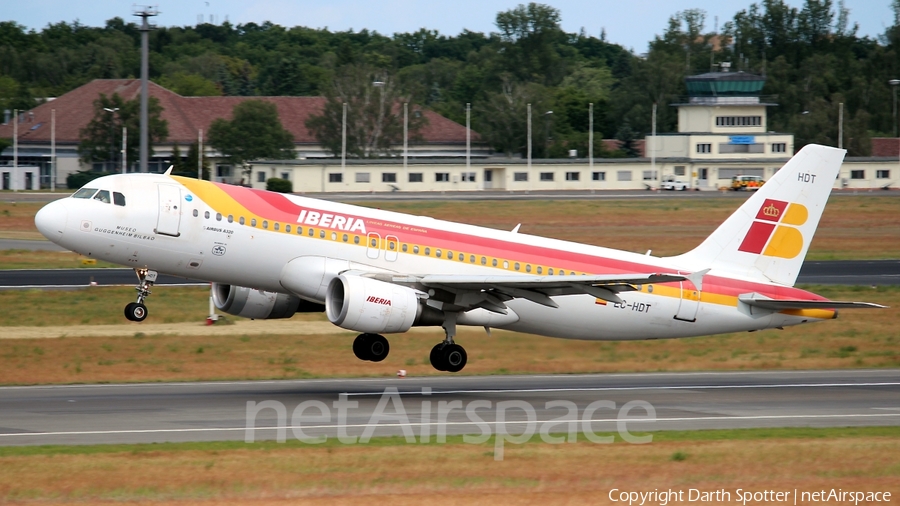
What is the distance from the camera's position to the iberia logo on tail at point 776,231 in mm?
33438

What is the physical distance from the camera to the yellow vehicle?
376 feet

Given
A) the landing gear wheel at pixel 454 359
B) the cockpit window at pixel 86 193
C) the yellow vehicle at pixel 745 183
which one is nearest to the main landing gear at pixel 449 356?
the landing gear wheel at pixel 454 359

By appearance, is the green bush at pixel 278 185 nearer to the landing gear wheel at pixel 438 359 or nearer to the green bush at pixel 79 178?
the green bush at pixel 79 178

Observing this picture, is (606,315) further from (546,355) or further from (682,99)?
(682,99)

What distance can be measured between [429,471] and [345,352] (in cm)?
1684

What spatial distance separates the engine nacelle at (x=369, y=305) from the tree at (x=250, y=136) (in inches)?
3444

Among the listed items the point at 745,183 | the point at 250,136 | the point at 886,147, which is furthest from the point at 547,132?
the point at 886,147

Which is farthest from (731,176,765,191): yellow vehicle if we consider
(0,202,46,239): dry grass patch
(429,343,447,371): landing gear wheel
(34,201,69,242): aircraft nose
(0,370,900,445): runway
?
(34,201,69,242): aircraft nose

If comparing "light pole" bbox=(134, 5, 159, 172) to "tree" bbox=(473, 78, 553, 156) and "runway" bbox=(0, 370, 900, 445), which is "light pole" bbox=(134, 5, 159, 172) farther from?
"tree" bbox=(473, 78, 553, 156)

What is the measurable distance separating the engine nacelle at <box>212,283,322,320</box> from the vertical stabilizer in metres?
11.4

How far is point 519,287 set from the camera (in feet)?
93.8

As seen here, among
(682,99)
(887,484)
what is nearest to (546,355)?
(887,484)

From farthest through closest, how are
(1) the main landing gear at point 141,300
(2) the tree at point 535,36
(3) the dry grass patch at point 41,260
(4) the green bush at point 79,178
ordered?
(2) the tree at point 535,36, (4) the green bush at point 79,178, (3) the dry grass patch at point 41,260, (1) the main landing gear at point 141,300

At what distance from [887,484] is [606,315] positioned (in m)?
13.4
